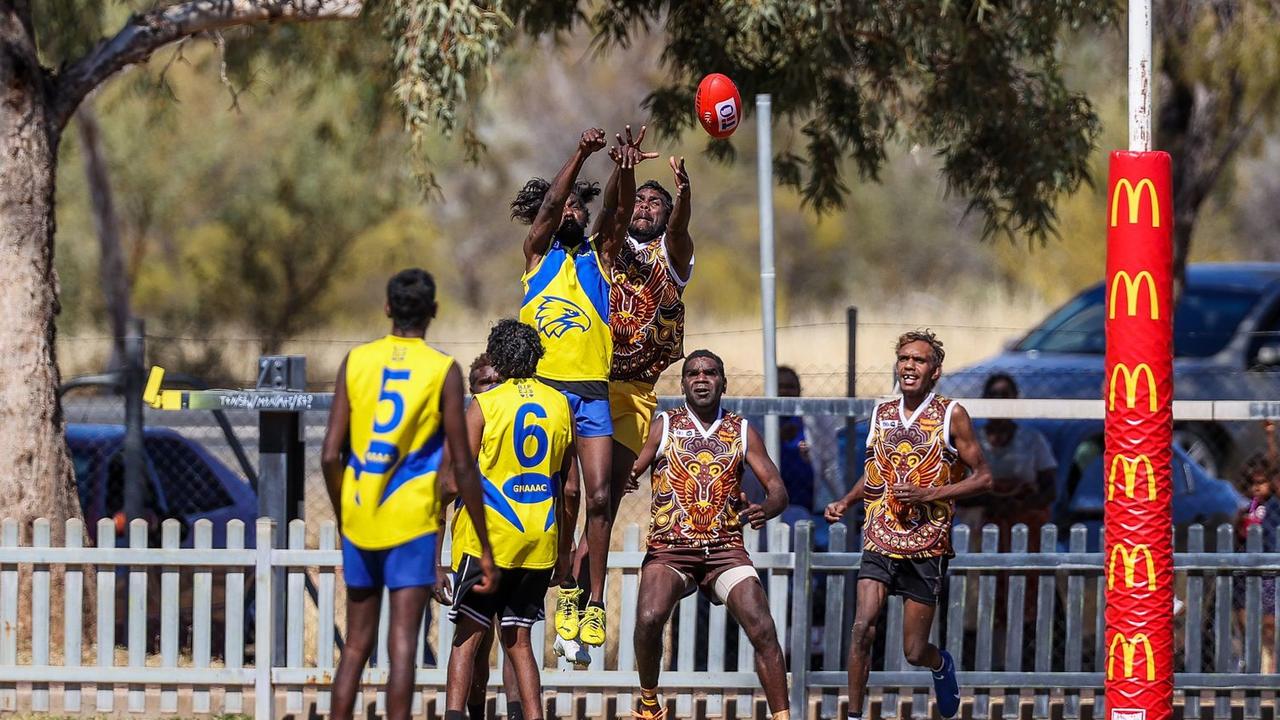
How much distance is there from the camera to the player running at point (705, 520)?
7.61m

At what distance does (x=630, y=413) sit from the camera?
8.27m

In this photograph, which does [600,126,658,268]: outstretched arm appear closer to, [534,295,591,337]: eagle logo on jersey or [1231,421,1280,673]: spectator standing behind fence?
[534,295,591,337]: eagle logo on jersey

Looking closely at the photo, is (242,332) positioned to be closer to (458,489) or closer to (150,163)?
(150,163)

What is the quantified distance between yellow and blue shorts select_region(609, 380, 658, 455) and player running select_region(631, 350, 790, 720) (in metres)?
0.44

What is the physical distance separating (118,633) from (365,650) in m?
4.58

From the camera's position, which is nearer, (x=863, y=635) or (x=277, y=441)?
(x=863, y=635)

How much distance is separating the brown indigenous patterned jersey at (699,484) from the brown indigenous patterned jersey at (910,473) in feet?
2.27

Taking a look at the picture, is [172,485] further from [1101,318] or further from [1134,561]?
[1101,318]

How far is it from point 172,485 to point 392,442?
491cm

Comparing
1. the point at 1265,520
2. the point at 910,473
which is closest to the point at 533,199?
the point at 910,473

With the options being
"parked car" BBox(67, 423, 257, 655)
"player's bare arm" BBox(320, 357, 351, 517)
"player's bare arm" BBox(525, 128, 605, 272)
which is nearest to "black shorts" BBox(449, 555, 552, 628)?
"player's bare arm" BBox(320, 357, 351, 517)

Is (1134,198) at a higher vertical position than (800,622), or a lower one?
higher

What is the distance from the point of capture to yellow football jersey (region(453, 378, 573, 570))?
6.98 meters

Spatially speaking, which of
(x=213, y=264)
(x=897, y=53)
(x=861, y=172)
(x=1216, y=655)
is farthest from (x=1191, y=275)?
(x=213, y=264)
